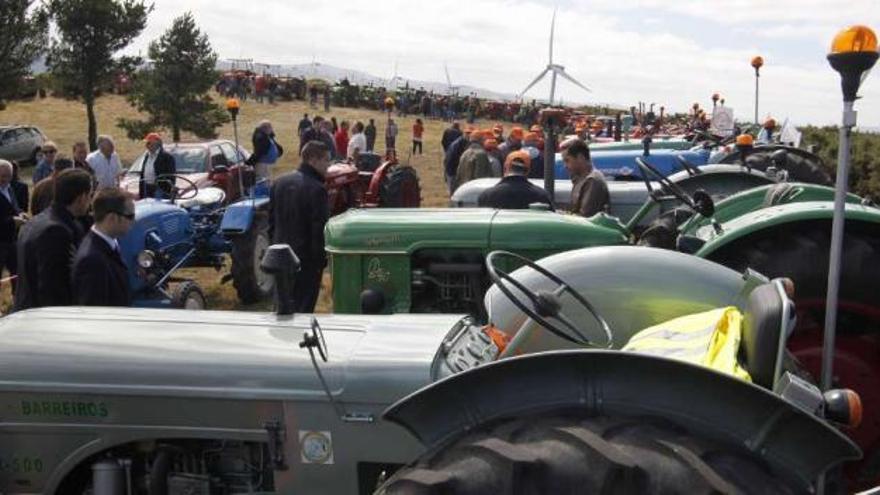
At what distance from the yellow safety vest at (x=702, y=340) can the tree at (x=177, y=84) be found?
72.5 feet

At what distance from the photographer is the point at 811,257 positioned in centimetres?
439

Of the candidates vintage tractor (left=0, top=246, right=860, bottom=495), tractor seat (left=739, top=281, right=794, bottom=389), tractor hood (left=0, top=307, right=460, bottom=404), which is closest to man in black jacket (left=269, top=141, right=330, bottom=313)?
vintage tractor (left=0, top=246, right=860, bottom=495)

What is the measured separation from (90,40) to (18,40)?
1.88 meters

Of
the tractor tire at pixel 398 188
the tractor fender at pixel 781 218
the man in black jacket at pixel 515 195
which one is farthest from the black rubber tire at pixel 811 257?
the tractor tire at pixel 398 188

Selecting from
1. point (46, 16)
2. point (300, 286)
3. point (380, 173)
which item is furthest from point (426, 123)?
point (300, 286)

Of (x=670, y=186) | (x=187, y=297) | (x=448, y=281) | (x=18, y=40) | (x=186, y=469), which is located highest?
(x=18, y=40)

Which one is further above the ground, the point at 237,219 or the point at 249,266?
the point at 237,219

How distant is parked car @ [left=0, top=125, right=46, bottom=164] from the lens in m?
22.7

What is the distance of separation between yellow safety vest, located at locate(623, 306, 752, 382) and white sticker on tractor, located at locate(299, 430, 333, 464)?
940mm

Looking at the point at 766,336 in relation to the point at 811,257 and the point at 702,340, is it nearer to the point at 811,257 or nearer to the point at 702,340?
the point at 702,340

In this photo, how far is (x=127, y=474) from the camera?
9.57 feet

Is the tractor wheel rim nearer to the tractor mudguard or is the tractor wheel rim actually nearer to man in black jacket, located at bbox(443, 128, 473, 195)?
the tractor mudguard

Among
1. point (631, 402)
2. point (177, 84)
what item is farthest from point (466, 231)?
point (177, 84)

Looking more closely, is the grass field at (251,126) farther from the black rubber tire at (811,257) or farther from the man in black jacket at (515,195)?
the black rubber tire at (811,257)
